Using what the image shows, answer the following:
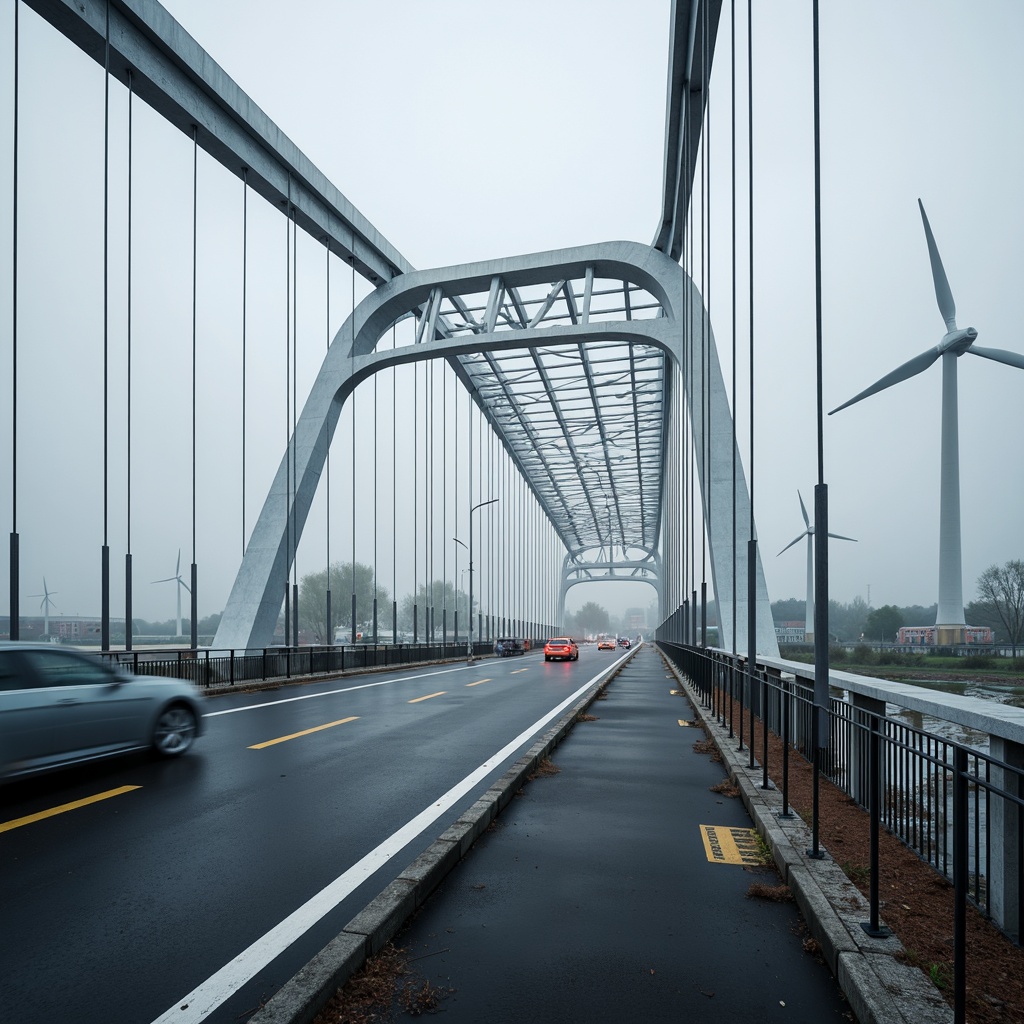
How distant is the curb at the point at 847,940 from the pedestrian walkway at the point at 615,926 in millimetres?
122

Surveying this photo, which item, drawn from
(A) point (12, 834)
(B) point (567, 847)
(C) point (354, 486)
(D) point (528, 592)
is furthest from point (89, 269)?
(D) point (528, 592)

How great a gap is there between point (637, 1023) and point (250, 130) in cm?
2663

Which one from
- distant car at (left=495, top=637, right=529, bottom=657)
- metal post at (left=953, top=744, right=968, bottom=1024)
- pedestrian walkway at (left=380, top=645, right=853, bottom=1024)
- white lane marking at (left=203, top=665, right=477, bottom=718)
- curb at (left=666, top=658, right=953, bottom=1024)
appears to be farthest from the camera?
distant car at (left=495, top=637, right=529, bottom=657)

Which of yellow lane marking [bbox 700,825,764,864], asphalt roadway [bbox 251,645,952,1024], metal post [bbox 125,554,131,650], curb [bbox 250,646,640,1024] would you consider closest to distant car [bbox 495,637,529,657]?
metal post [bbox 125,554,131,650]

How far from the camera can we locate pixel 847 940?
151 inches

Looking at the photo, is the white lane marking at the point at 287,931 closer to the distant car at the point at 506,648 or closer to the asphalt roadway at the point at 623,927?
the asphalt roadway at the point at 623,927

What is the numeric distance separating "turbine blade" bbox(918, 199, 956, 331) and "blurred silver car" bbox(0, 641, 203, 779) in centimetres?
2692

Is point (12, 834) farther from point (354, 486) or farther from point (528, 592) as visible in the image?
point (528, 592)

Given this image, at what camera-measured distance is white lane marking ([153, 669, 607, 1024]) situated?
11.2ft

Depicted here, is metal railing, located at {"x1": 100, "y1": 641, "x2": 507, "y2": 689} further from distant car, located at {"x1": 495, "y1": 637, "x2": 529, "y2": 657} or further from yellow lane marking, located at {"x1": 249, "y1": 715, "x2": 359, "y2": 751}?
distant car, located at {"x1": 495, "y1": 637, "x2": 529, "y2": 657}

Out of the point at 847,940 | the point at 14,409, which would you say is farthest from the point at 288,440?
the point at 847,940

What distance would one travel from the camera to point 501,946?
4.11 m

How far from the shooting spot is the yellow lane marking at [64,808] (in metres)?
6.45

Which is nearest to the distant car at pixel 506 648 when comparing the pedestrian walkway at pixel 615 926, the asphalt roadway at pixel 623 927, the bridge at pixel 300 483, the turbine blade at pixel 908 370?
the bridge at pixel 300 483
